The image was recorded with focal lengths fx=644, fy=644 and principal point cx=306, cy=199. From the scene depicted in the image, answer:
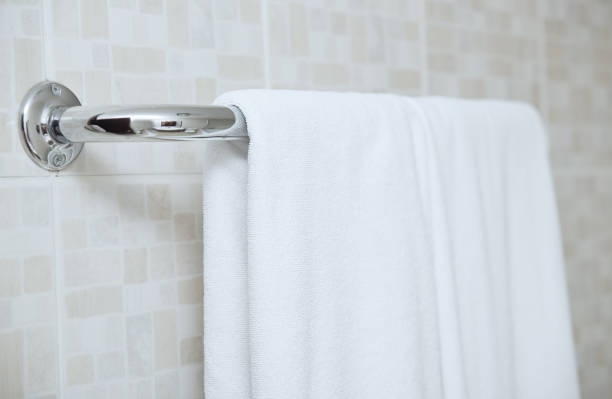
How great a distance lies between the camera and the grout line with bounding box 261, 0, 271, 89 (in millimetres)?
610

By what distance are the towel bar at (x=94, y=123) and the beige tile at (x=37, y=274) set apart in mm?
70

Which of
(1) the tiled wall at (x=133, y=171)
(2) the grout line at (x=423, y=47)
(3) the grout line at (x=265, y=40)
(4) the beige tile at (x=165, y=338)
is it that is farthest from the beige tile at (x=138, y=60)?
(2) the grout line at (x=423, y=47)

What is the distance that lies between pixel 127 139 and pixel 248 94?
4.0 inches

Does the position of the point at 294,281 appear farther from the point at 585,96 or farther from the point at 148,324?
the point at 585,96

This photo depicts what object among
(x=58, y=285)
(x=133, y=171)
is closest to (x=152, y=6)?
(x=133, y=171)

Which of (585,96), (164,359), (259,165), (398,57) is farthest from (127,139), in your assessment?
(585,96)

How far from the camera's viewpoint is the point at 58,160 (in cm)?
49

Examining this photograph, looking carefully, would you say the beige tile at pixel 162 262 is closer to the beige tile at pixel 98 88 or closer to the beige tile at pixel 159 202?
the beige tile at pixel 159 202

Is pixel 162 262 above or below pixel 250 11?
below

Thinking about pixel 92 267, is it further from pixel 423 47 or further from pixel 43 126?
pixel 423 47

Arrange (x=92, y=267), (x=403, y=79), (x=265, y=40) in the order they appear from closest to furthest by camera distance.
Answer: (x=92, y=267)
(x=265, y=40)
(x=403, y=79)

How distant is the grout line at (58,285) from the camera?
1.62 ft

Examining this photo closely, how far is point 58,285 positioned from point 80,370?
7 cm

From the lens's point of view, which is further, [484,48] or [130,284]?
[484,48]
